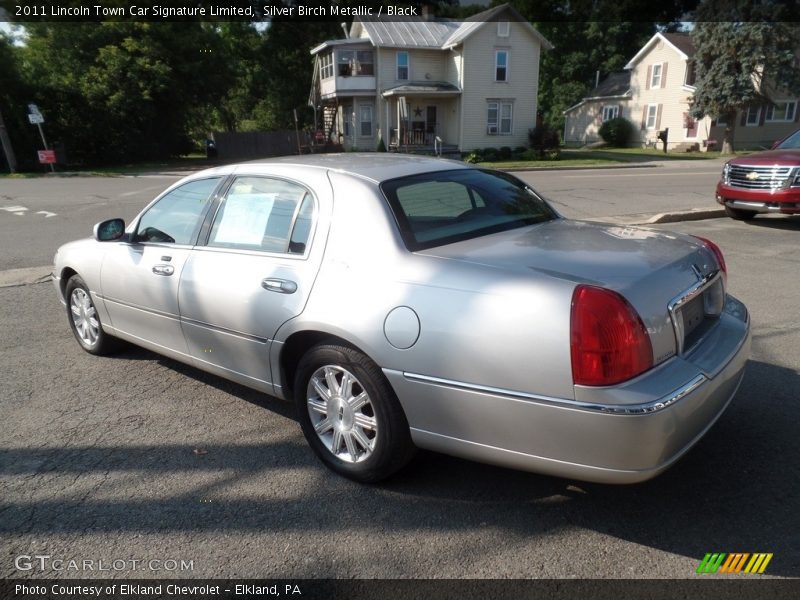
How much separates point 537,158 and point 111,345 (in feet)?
98.8

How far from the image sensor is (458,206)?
3.64m

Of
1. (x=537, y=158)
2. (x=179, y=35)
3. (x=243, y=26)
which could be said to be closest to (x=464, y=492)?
(x=537, y=158)

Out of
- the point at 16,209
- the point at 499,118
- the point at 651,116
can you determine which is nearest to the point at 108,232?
the point at 16,209

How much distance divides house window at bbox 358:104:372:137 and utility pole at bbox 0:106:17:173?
58.1 feet

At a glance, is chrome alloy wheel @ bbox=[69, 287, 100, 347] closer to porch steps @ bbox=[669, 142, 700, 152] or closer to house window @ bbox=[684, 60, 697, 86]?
porch steps @ bbox=[669, 142, 700, 152]

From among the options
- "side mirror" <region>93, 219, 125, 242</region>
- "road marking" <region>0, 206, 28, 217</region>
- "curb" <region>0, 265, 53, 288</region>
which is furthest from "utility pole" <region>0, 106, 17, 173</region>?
"side mirror" <region>93, 219, 125, 242</region>

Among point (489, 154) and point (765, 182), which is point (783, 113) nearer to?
point (489, 154)

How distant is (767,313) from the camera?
18.5 feet

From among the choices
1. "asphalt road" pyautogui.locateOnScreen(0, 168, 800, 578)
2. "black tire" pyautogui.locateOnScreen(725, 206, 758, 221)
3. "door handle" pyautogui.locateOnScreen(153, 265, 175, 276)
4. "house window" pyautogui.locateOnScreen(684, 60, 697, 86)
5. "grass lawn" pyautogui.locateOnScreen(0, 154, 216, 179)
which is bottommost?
"grass lawn" pyautogui.locateOnScreen(0, 154, 216, 179)

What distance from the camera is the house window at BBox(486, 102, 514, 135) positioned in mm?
34094

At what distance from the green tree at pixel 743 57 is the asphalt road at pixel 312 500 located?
118ft

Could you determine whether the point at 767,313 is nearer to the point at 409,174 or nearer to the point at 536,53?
the point at 409,174

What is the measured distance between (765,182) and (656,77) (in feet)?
120

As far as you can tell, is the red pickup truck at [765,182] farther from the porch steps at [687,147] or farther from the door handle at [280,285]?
the porch steps at [687,147]
